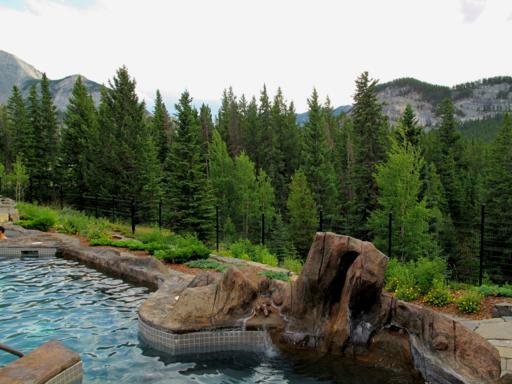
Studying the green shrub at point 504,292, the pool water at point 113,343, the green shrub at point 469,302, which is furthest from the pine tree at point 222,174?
the green shrub at point 469,302

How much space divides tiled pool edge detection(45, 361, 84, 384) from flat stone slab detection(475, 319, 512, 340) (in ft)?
20.0

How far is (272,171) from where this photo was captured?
160 feet

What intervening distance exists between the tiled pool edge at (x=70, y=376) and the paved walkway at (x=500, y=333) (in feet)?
18.0

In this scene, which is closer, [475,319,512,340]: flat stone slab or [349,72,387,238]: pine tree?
[475,319,512,340]: flat stone slab

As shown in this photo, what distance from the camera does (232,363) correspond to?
6715 mm

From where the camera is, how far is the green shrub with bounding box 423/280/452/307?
8258 mm

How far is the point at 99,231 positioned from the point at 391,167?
1858 cm

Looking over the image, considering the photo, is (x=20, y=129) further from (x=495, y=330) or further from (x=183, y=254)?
(x=495, y=330)

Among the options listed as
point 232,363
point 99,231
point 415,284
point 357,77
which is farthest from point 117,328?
point 357,77

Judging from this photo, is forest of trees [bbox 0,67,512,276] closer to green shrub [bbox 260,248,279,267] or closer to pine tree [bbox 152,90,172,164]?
pine tree [bbox 152,90,172,164]

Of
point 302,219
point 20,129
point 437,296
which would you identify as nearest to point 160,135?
point 20,129

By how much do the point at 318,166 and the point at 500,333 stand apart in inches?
1390

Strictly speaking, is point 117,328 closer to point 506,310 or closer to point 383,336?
point 383,336

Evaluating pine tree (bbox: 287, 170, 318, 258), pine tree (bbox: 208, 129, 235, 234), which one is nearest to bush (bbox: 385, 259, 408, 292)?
pine tree (bbox: 287, 170, 318, 258)
